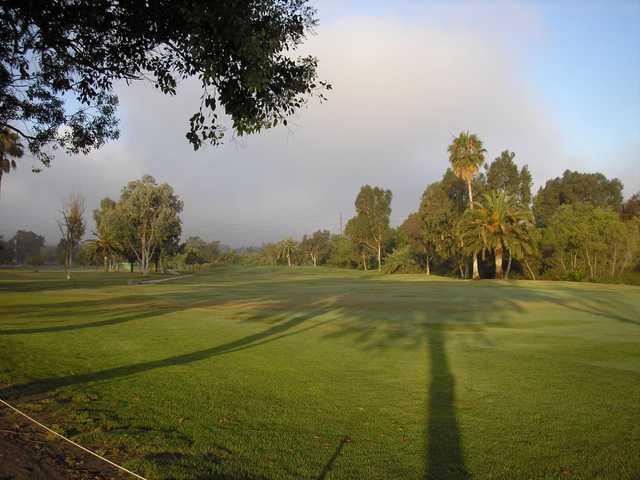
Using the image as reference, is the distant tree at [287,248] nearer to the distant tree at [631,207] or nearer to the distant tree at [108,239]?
the distant tree at [108,239]

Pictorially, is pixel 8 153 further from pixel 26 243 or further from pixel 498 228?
pixel 26 243

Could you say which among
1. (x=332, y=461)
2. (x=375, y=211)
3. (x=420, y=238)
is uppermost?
(x=375, y=211)

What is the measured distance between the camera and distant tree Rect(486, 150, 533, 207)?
8388 centimetres

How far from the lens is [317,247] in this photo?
398ft

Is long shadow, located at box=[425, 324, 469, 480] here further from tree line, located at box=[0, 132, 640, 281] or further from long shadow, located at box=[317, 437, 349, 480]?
tree line, located at box=[0, 132, 640, 281]

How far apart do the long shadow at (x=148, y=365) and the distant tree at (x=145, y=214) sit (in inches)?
2137

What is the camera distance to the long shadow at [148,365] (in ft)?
28.1

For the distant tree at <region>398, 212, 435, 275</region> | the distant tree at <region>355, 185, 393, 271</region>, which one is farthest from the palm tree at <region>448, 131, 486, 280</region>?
the distant tree at <region>355, 185, 393, 271</region>

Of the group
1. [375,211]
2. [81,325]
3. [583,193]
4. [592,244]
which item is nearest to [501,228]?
[592,244]

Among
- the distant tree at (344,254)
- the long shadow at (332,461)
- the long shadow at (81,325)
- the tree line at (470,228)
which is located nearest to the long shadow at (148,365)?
the long shadow at (332,461)

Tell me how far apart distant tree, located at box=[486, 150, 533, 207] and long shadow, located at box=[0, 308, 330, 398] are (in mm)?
75946

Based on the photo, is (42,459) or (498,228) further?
(498,228)

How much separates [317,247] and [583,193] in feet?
203

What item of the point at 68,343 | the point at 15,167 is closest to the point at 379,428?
the point at 68,343
